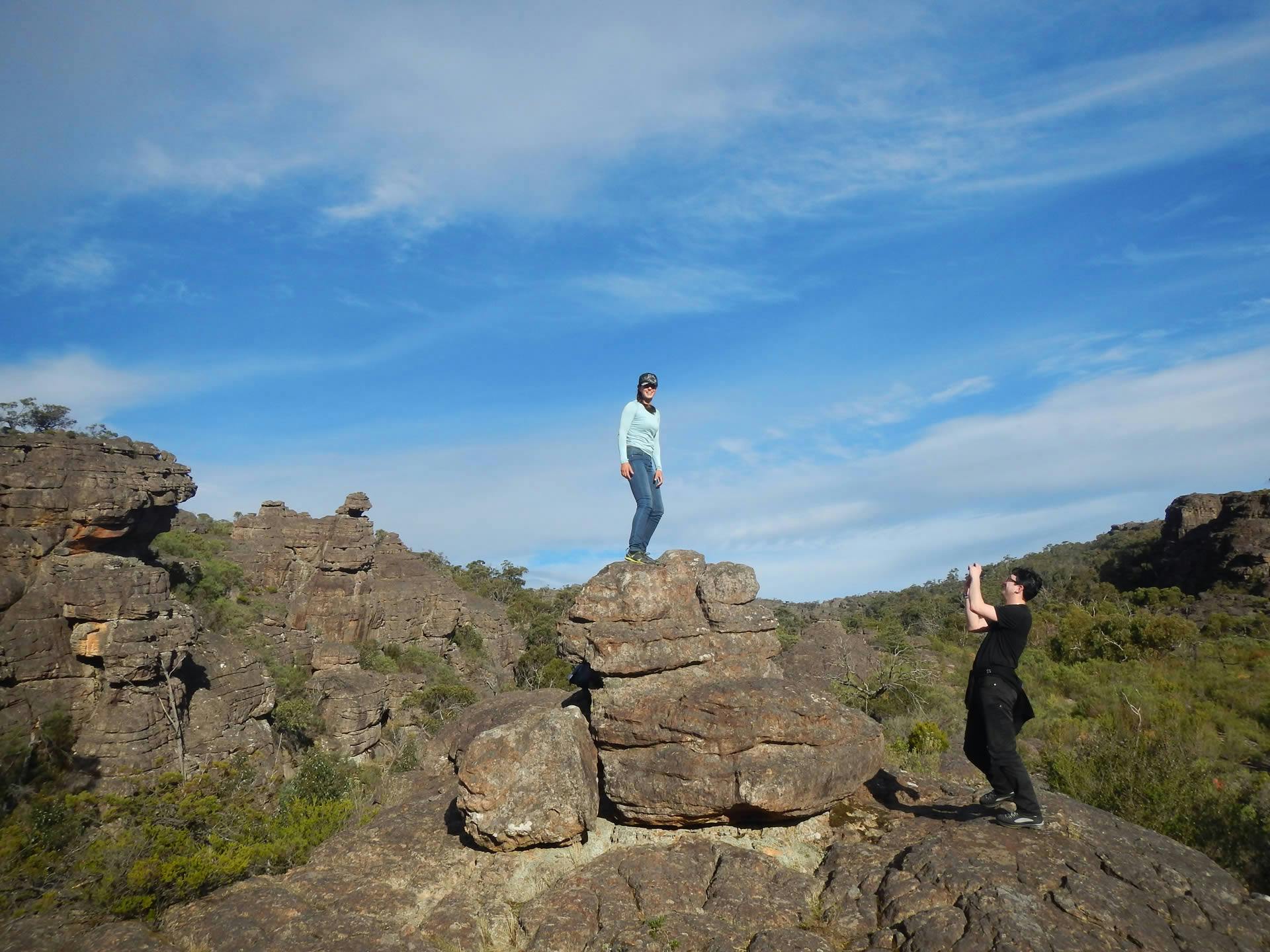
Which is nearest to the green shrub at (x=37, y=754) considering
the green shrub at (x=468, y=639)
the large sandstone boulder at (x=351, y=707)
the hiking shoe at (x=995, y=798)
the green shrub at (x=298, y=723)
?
the green shrub at (x=298, y=723)

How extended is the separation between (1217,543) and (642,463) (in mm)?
46652

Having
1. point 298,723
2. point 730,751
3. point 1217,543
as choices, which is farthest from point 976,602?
point 1217,543

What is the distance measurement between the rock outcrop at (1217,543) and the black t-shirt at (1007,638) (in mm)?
39179

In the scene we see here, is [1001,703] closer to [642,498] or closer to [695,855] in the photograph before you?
[695,855]

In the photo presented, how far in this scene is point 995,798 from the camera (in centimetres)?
793

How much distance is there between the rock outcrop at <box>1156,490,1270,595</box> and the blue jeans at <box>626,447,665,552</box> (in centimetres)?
4017

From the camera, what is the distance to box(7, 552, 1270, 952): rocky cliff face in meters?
6.64

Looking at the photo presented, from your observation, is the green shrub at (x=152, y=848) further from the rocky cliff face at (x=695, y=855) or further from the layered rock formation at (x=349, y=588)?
the layered rock formation at (x=349, y=588)

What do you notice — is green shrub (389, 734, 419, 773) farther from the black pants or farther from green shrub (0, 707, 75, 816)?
the black pants

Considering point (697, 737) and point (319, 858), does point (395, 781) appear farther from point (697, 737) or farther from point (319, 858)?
point (697, 737)

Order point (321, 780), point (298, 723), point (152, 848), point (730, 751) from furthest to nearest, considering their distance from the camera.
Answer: point (298, 723) < point (321, 780) < point (152, 848) < point (730, 751)

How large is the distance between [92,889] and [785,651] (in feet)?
45.2

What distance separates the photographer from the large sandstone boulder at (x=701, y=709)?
854cm

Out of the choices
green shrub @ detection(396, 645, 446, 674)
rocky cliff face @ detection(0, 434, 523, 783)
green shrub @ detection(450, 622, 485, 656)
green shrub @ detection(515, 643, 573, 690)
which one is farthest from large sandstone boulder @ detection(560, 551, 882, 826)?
green shrub @ detection(450, 622, 485, 656)
